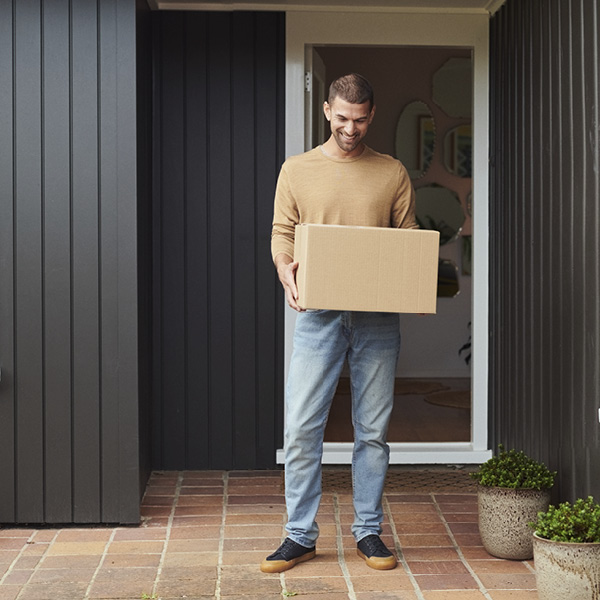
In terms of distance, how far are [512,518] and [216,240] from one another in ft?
6.62

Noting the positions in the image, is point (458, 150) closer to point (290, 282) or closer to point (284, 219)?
point (284, 219)

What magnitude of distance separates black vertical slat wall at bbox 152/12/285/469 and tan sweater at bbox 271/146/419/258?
52.9 inches

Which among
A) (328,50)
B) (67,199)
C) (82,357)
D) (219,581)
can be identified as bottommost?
(219,581)

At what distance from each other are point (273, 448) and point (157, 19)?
83.8 inches

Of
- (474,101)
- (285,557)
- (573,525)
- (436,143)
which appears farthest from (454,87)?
(573,525)

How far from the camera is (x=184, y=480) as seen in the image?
4.30 meters

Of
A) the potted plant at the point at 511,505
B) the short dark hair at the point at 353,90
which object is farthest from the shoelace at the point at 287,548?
the short dark hair at the point at 353,90

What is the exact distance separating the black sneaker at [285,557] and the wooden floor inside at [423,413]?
1.72 meters

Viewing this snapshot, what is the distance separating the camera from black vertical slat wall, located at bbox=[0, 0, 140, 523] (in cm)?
353

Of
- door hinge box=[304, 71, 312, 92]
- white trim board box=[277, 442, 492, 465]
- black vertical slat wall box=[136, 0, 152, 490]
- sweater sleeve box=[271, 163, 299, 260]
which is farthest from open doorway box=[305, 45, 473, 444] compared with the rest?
sweater sleeve box=[271, 163, 299, 260]

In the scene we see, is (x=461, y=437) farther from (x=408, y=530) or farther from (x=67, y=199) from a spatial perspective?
(x=67, y=199)

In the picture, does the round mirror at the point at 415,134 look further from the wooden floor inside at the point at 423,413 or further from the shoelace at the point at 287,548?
the shoelace at the point at 287,548

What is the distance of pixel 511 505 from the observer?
123 inches

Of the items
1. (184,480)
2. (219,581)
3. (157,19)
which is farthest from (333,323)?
(157,19)
